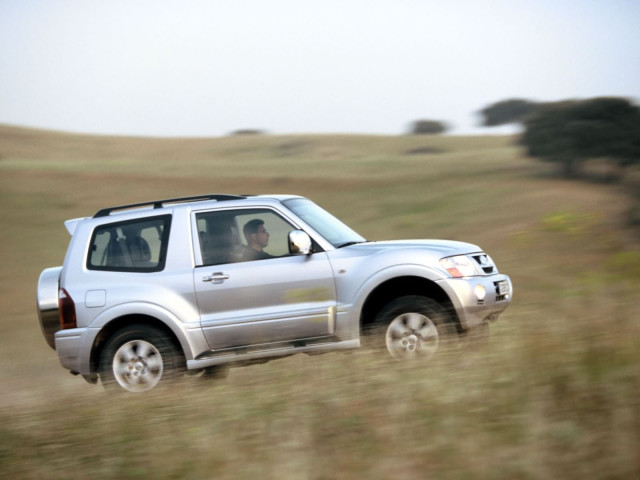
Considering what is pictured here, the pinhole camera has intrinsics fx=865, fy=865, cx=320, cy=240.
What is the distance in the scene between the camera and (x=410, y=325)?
6.56 meters

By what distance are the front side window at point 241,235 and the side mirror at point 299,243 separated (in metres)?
0.15

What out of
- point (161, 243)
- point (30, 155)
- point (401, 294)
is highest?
point (30, 155)

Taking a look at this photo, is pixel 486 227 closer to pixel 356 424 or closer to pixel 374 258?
pixel 374 258

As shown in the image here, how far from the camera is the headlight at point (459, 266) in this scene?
6684 mm

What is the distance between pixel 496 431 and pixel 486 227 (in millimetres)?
14588

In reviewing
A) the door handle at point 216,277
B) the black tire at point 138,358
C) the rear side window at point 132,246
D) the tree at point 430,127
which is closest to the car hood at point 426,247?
the door handle at point 216,277

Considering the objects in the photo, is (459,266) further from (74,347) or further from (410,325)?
(74,347)

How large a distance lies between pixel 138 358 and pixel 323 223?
1.90 m

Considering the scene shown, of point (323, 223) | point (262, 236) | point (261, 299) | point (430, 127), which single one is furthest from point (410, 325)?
point (430, 127)

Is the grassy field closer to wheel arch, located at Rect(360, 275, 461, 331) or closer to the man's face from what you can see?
wheel arch, located at Rect(360, 275, 461, 331)

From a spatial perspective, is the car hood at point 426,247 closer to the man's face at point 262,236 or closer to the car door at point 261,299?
the car door at point 261,299

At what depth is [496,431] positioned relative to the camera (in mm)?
4215

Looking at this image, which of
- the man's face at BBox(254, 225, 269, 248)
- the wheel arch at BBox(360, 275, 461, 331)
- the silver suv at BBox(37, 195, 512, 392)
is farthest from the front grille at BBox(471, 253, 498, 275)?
the man's face at BBox(254, 225, 269, 248)

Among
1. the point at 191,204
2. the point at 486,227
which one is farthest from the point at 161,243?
the point at 486,227
